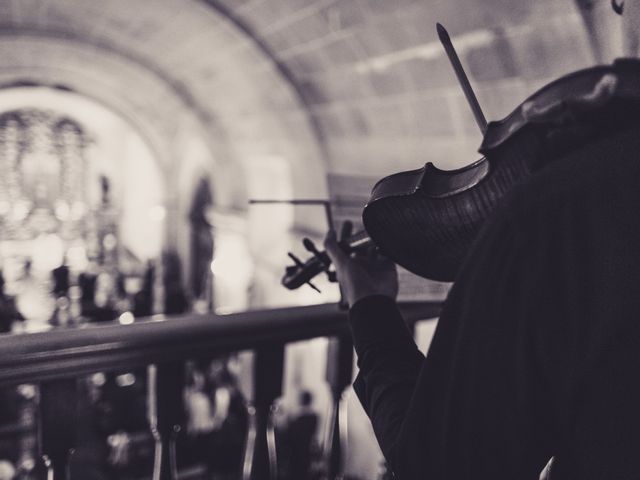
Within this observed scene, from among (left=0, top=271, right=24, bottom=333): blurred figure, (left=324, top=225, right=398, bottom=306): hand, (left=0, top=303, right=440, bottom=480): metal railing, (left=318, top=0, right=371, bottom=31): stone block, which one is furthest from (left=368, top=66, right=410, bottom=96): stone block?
(left=0, top=271, right=24, bottom=333): blurred figure

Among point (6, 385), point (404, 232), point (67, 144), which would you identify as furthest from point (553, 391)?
point (67, 144)

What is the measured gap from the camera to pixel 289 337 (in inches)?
52.3

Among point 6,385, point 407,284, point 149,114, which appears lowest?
point 6,385

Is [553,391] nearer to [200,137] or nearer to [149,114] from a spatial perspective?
[200,137]

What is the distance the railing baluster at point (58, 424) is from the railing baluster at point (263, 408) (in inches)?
15.4

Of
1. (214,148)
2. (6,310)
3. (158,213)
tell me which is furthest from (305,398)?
(158,213)

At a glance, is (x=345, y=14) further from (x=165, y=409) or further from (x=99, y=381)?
(x=99, y=381)

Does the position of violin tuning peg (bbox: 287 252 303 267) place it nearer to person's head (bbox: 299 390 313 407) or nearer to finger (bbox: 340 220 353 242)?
finger (bbox: 340 220 353 242)

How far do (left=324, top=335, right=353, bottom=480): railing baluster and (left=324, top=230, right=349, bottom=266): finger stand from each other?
0.42 m

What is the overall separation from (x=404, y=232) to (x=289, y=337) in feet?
1.80

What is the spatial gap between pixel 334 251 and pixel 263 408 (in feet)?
1.64

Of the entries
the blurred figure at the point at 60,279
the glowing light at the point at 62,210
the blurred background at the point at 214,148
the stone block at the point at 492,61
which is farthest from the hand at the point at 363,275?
the glowing light at the point at 62,210

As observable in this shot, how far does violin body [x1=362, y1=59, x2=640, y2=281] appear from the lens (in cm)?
57

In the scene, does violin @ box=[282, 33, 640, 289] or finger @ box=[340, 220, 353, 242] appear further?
finger @ box=[340, 220, 353, 242]
